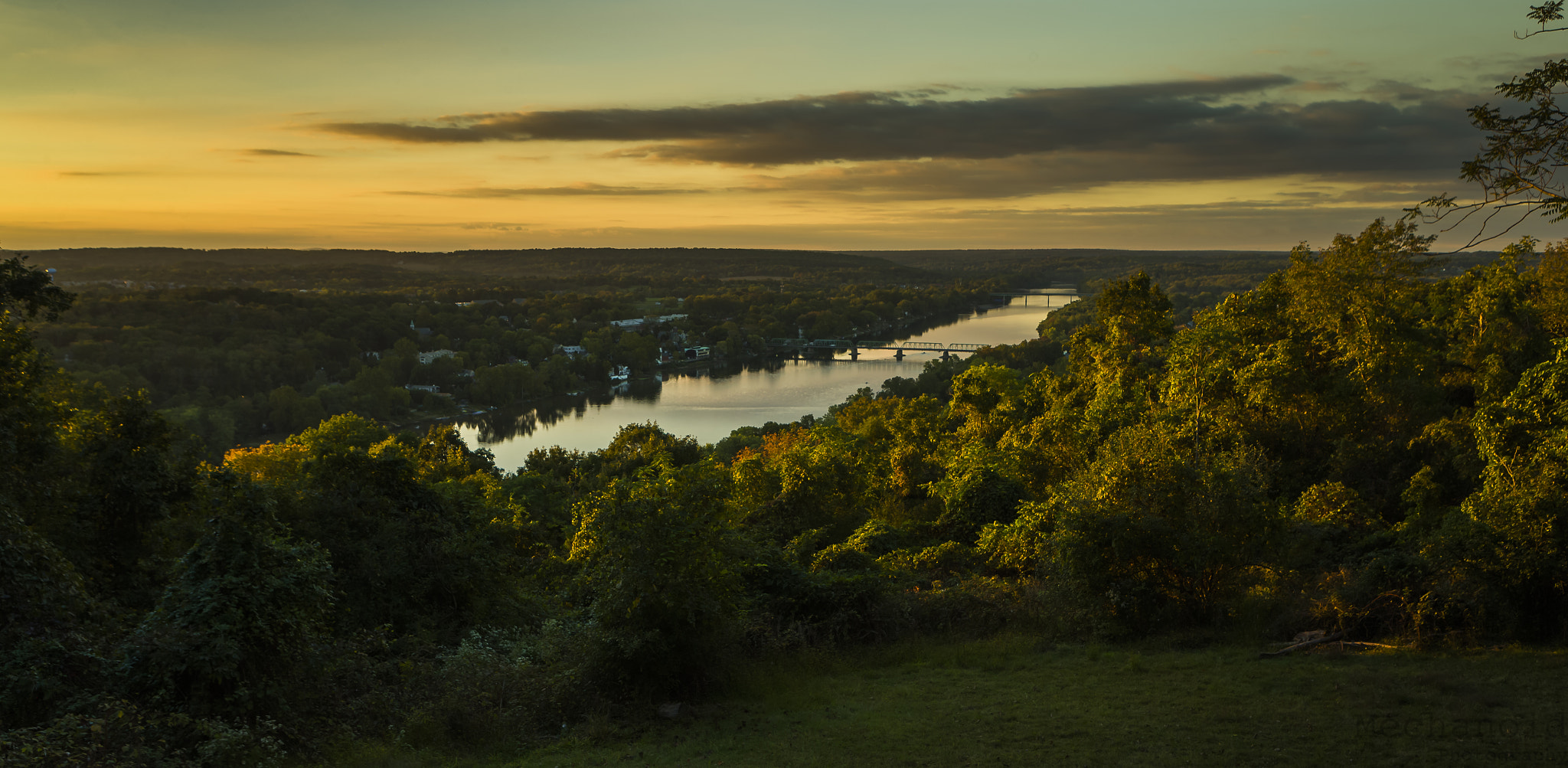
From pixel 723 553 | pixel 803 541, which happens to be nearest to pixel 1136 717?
pixel 723 553

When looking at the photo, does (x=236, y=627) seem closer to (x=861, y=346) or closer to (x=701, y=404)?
(x=701, y=404)

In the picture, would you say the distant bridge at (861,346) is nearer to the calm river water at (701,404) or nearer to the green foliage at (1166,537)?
the calm river water at (701,404)

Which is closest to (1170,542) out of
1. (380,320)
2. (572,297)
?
(380,320)

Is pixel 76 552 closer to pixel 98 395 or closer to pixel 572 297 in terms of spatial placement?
pixel 98 395

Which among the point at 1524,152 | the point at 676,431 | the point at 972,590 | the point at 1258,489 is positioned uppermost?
the point at 1524,152

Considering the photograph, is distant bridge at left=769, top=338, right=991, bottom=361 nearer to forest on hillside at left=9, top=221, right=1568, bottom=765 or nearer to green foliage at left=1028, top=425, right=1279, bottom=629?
forest on hillside at left=9, top=221, right=1568, bottom=765

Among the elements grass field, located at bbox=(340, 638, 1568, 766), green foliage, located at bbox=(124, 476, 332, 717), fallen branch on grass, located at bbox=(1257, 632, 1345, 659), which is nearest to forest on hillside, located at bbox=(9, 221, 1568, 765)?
green foliage, located at bbox=(124, 476, 332, 717)

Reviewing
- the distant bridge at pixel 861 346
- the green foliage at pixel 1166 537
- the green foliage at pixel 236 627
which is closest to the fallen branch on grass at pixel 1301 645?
the green foliage at pixel 1166 537
